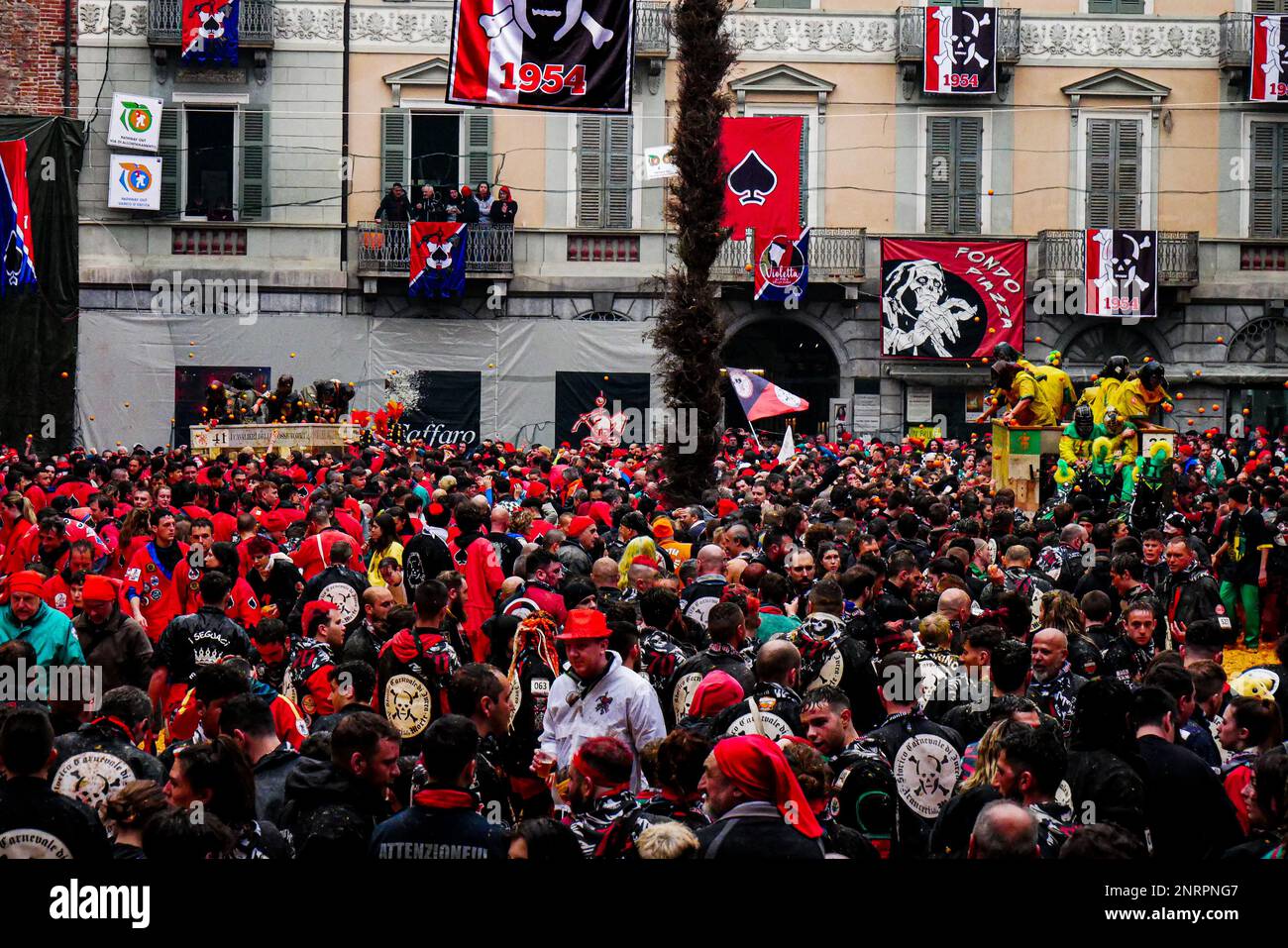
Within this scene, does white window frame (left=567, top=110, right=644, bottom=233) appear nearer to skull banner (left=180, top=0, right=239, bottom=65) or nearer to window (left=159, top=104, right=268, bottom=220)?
window (left=159, top=104, right=268, bottom=220)

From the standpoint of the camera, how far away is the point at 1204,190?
3306 cm

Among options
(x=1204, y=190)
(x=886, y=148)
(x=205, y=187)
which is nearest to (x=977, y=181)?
(x=886, y=148)

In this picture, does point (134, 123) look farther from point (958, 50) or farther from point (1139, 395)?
point (1139, 395)

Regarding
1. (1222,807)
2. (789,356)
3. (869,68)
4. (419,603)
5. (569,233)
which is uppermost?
(869,68)

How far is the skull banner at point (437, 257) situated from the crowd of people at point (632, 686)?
17.1 meters

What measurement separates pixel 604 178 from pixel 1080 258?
948 centimetres

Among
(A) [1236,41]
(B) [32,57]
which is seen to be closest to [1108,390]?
(A) [1236,41]

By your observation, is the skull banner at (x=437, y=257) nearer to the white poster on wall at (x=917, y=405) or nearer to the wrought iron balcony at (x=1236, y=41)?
the white poster on wall at (x=917, y=405)

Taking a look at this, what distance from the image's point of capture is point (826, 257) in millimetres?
32438

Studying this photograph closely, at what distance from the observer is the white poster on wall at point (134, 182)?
31.4 meters

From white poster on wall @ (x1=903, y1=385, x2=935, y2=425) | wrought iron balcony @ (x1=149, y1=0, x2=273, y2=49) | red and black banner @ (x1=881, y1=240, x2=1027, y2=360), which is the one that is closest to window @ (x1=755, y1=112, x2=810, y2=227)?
red and black banner @ (x1=881, y1=240, x2=1027, y2=360)

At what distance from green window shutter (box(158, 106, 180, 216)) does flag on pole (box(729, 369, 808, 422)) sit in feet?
45.8

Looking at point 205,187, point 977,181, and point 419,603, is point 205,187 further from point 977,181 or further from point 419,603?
point 419,603
